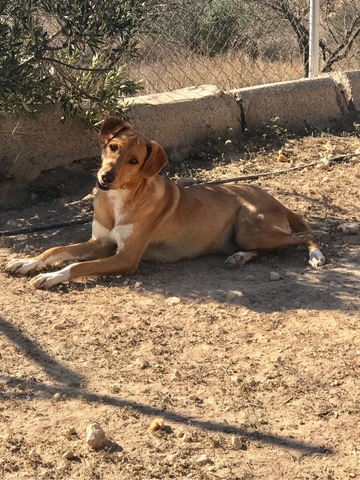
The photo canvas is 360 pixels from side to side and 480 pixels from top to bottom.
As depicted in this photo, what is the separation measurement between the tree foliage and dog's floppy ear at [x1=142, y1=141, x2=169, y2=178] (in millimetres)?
899

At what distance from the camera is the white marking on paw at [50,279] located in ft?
17.0

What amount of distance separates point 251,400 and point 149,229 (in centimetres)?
213

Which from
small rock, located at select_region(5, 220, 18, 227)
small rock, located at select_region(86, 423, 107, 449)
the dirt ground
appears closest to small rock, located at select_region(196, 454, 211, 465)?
the dirt ground

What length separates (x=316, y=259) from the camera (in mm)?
5625

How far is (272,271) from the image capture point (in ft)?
18.4

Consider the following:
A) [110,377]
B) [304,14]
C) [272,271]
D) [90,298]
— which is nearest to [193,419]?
[110,377]

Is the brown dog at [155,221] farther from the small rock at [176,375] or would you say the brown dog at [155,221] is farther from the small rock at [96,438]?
the small rock at [96,438]

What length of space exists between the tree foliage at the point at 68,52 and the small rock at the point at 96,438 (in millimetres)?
2995

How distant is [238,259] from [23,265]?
58.2 inches

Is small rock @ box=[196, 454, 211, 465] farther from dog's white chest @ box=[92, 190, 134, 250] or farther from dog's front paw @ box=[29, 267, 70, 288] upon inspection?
dog's white chest @ box=[92, 190, 134, 250]

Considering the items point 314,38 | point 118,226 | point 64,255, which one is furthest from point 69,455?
point 314,38

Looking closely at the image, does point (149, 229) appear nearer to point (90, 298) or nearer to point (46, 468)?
point (90, 298)

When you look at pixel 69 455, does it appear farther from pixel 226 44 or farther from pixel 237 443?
pixel 226 44

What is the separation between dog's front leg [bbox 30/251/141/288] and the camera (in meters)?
5.19
